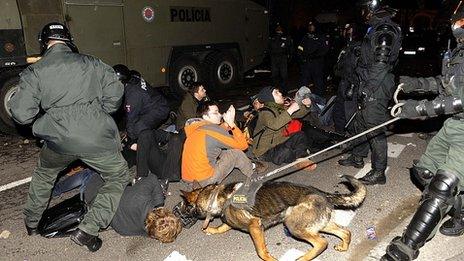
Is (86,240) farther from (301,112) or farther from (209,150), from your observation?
(301,112)


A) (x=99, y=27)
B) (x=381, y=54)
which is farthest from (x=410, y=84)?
(x=99, y=27)

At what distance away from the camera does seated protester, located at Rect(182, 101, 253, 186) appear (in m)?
4.45

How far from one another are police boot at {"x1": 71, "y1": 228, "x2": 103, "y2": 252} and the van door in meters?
5.27

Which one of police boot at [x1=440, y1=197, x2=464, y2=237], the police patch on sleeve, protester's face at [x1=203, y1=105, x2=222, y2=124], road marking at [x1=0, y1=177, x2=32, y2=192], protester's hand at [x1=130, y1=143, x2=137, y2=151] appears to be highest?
the police patch on sleeve

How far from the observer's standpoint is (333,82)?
1160cm

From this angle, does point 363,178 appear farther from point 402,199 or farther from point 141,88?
point 141,88

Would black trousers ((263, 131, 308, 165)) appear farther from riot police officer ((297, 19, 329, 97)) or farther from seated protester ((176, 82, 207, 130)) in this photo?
riot police officer ((297, 19, 329, 97))

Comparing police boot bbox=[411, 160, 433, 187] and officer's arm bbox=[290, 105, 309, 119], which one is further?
officer's arm bbox=[290, 105, 309, 119]

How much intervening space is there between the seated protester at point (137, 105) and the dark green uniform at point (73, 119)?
1228 mm

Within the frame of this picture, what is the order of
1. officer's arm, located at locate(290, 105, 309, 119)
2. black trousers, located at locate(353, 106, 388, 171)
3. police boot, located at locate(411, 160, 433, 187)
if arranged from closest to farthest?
police boot, located at locate(411, 160, 433, 187) < black trousers, located at locate(353, 106, 388, 171) < officer's arm, located at locate(290, 105, 309, 119)

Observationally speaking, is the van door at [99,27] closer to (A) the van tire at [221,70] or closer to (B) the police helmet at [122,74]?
(A) the van tire at [221,70]

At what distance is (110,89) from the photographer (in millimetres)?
3574

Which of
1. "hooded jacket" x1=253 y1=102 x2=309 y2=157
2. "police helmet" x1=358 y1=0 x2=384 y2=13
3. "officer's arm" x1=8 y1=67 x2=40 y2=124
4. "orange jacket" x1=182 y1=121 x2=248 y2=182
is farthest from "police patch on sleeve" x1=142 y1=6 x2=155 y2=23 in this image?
"officer's arm" x1=8 y1=67 x2=40 y2=124

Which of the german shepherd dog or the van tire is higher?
the german shepherd dog
